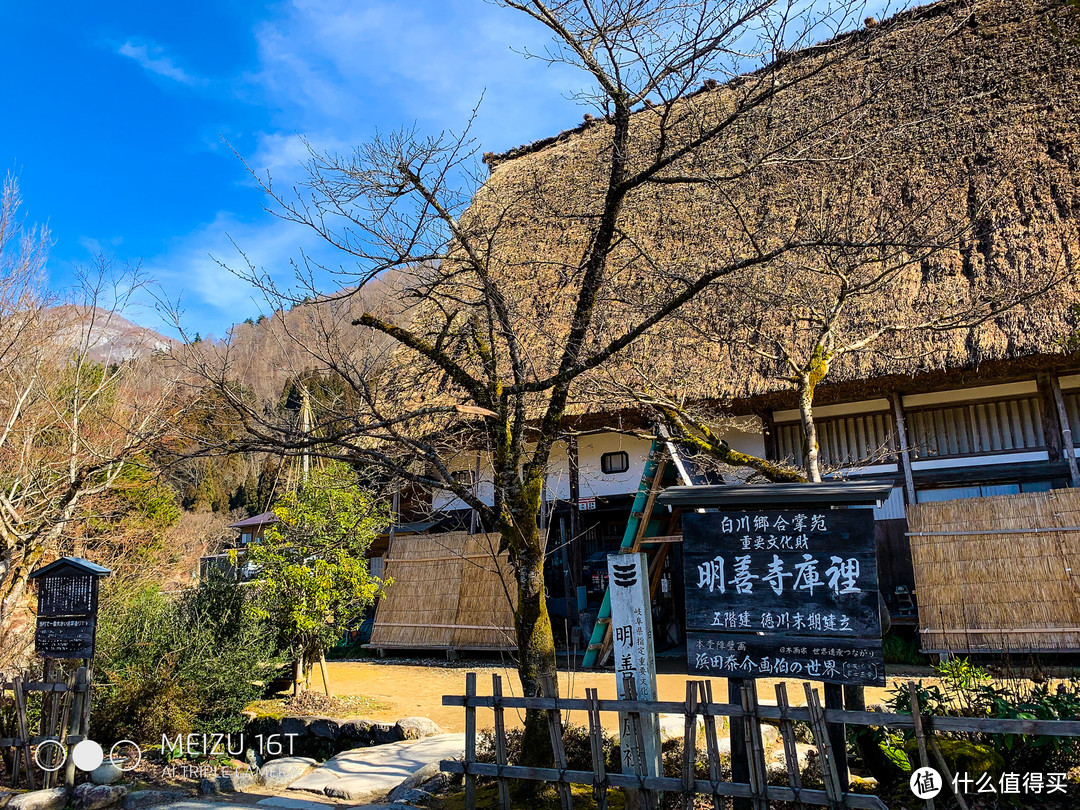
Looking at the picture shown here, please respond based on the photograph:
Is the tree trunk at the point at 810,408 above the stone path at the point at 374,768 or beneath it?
above

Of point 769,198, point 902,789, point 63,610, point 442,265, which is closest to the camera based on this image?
point 902,789

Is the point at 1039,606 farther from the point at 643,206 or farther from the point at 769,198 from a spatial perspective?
the point at 643,206

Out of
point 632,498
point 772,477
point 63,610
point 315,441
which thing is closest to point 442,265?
point 315,441

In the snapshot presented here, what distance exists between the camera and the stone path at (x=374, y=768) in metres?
5.58

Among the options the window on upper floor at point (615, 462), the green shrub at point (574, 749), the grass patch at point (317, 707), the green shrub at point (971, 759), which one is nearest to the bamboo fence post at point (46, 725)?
the grass patch at point (317, 707)

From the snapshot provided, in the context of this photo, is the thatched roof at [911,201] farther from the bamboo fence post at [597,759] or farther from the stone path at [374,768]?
the stone path at [374,768]

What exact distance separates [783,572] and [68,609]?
6.05 meters

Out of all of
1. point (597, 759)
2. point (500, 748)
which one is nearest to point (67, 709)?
point (500, 748)

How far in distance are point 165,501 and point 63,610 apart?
781cm

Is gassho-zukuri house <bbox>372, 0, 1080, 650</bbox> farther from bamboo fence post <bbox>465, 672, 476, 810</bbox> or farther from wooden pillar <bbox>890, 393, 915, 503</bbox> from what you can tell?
bamboo fence post <bbox>465, 672, 476, 810</bbox>

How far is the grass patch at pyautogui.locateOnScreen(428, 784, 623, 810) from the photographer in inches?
181

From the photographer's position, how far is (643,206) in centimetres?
1234

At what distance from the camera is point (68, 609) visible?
631cm

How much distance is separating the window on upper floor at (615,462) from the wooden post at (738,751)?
8222 mm
